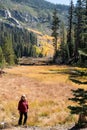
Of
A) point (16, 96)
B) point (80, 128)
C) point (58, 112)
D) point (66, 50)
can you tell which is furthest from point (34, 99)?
point (66, 50)

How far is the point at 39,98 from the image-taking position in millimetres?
40969

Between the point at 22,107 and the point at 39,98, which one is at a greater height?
the point at 22,107

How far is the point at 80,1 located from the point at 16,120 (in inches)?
2870

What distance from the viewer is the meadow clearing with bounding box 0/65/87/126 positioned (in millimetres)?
31984

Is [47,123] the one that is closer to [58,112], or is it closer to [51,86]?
[58,112]

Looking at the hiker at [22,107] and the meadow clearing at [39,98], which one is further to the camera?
the meadow clearing at [39,98]

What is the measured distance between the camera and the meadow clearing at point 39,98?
32.0 m

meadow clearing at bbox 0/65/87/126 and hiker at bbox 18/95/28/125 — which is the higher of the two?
hiker at bbox 18/95/28/125

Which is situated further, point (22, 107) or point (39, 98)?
point (39, 98)

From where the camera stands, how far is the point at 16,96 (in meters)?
41.6

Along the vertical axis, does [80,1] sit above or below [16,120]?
above

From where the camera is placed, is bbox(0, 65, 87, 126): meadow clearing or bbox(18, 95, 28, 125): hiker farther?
bbox(0, 65, 87, 126): meadow clearing

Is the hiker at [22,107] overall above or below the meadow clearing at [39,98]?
above

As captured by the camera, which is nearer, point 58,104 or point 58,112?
point 58,112
